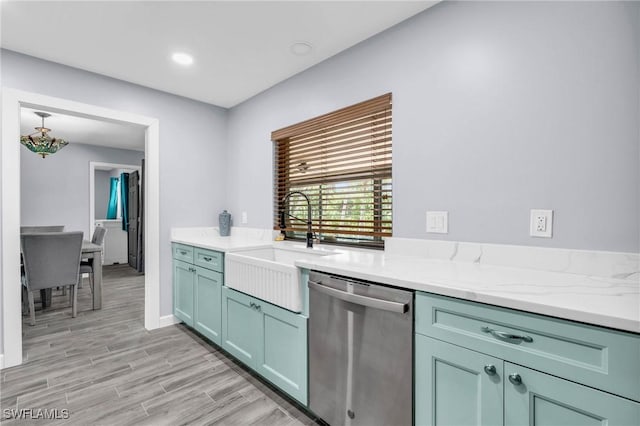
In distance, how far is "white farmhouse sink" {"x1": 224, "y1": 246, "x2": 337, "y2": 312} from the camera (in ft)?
5.51

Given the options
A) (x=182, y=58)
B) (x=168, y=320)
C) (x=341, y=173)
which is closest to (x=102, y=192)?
(x=168, y=320)

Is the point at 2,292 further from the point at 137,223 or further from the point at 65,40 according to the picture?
the point at 137,223

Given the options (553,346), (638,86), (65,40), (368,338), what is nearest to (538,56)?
(638,86)

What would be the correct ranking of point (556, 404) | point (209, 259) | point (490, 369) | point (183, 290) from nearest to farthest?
point (556, 404)
point (490, 369)
point (209, 259)
point (183, 290)

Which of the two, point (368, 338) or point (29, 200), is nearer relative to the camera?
point (368, 338)

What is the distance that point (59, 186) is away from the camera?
5402 millimetres

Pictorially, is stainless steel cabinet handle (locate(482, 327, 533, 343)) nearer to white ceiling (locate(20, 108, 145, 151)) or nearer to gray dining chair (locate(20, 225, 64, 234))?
white ceiling (locate(20, 108, 145, 151))

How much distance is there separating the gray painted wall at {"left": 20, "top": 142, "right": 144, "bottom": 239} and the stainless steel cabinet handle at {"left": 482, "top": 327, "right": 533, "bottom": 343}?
6.57 metres

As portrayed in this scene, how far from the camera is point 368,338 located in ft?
4.48

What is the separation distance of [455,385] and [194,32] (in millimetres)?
2454

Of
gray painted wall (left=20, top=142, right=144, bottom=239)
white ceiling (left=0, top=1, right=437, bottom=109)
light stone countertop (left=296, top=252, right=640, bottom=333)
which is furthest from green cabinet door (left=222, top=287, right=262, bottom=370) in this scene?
gray painted wall (left=20, top=142, right=144, bottom=239)

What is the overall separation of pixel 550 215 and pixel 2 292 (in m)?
3.47

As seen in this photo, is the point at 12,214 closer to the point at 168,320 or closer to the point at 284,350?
the point at 168,320

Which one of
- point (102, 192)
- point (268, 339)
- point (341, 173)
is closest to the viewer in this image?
point (268, 339)
